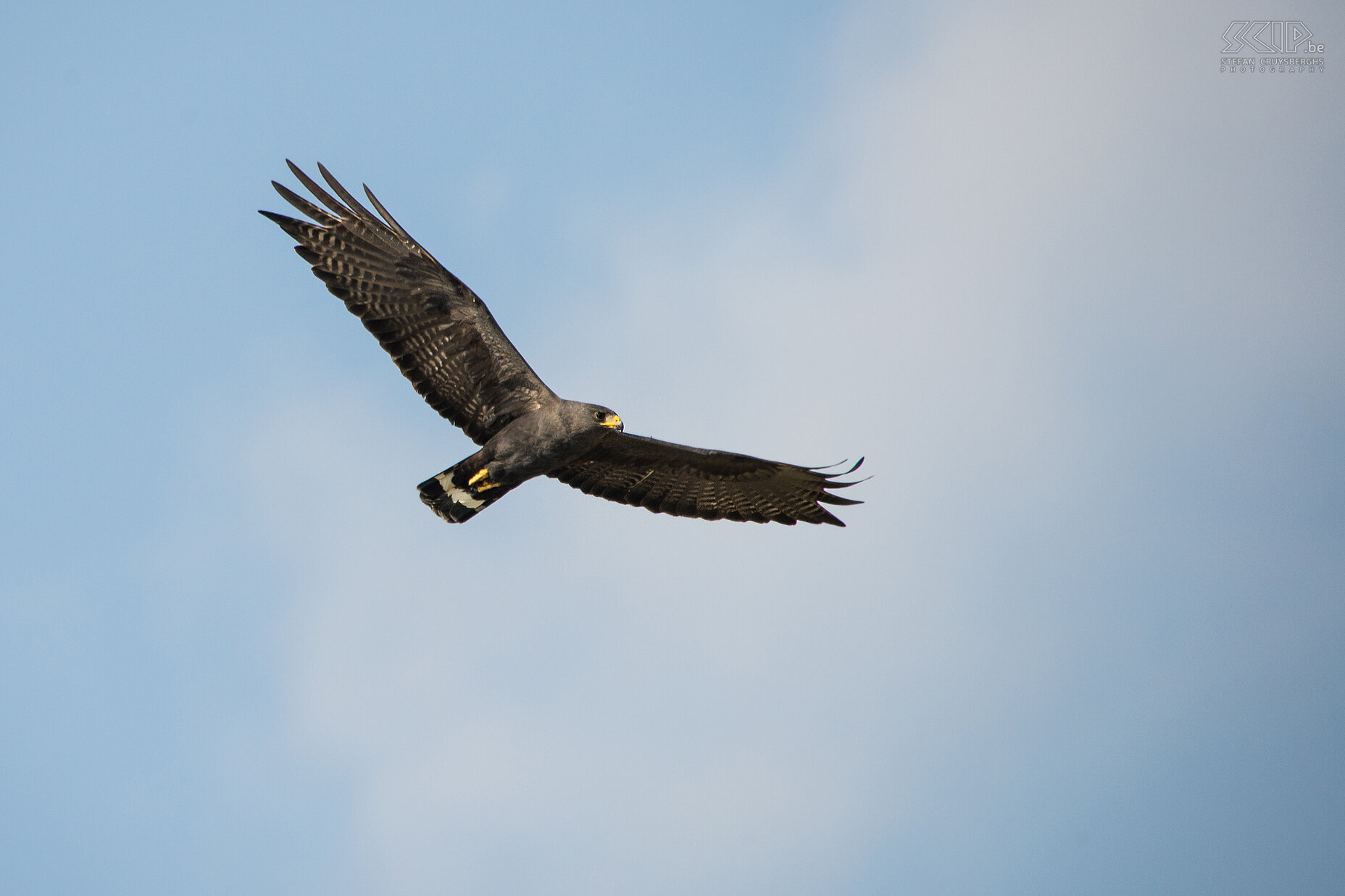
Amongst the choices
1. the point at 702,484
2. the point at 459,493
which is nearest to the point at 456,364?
the point at 459,493

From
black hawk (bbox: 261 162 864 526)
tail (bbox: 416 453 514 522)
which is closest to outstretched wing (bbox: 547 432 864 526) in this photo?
black hawk (bbox: 261 162 864 526)

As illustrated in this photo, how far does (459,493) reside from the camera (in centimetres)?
1315

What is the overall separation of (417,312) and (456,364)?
0.68 metres

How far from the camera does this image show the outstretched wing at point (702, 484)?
44.6ft

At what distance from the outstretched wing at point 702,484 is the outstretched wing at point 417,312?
107 cm

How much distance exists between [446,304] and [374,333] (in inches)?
33.8

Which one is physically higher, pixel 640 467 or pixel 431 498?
pixel 640 467

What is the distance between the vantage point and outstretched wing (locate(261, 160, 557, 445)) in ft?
43.0

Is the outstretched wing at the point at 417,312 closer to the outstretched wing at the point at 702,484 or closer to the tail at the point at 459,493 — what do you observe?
the tail at the point at 459,493

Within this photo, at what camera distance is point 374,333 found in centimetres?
1330

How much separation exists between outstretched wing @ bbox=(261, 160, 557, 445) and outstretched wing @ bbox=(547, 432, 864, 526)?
107cm

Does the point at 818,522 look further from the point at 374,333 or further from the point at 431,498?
the point at 374,333

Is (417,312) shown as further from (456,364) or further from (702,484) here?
(702,484)

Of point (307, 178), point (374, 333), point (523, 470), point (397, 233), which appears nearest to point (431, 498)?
point (523, 470)
